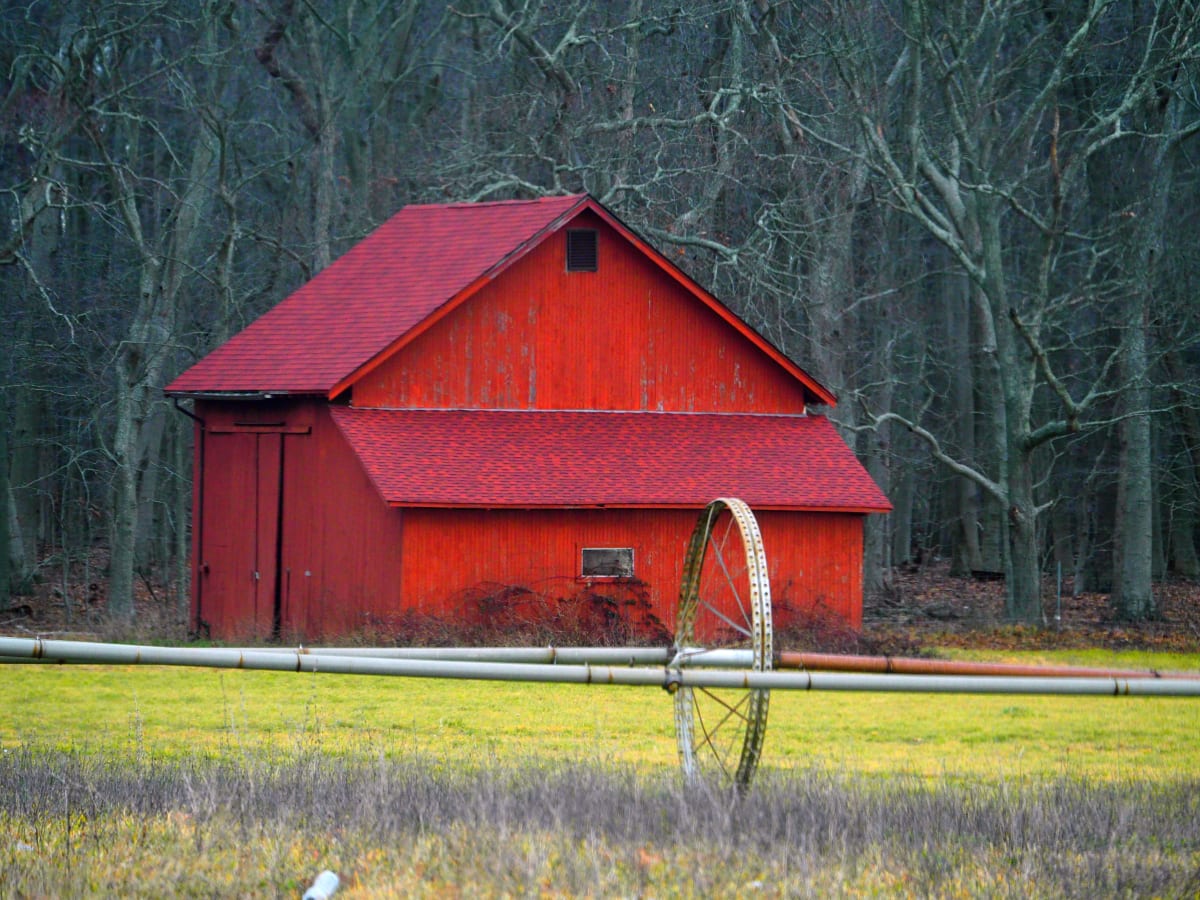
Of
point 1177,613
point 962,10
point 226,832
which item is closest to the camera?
point 226,832

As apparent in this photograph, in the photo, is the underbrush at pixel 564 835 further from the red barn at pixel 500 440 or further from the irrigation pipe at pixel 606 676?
the red barn at pixel 500 440

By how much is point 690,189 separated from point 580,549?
37.5ft

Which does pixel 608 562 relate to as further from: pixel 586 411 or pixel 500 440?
pixel 586 411

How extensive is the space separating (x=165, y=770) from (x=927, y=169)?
22792 mm

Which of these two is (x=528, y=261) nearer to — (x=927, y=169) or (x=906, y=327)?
(x=927, y=169)

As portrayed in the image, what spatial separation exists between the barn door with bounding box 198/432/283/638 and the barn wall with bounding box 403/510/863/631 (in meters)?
3.28

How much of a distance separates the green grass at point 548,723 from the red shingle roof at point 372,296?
6.35 meters

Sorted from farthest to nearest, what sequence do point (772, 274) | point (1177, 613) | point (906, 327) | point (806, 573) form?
point (906, 327)
point (772, 274)
point (1177, 613)
point (806, 573)

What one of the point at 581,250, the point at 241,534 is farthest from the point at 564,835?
the point at 581,250

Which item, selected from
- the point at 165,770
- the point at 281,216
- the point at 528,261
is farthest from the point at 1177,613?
the point at 165,770

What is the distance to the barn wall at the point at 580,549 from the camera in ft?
80.4

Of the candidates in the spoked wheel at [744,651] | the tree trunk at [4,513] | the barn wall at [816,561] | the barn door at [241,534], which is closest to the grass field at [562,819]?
the spoked wheel at [744,651]

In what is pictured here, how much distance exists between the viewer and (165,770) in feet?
35.3

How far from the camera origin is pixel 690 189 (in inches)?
1339
